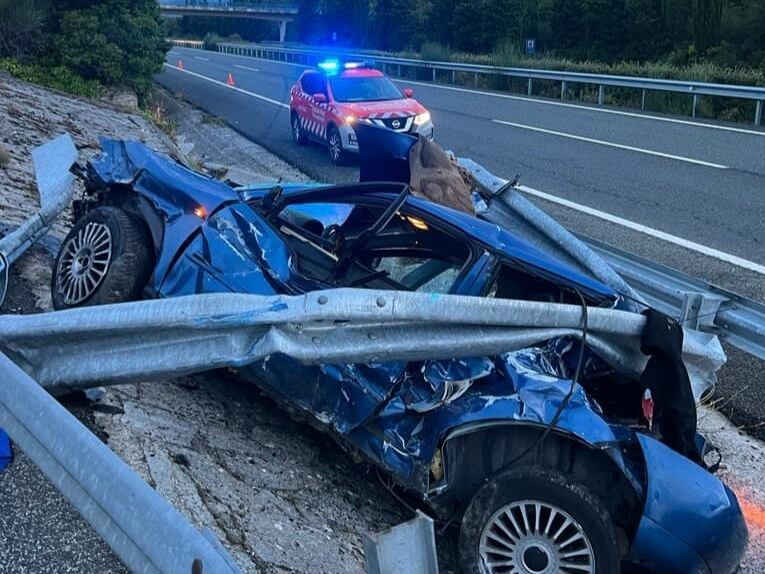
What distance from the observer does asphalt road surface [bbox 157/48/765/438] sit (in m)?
7.51

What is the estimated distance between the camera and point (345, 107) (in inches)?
522

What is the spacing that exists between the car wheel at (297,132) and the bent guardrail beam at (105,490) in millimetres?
12383

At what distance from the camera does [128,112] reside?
15.0 metres

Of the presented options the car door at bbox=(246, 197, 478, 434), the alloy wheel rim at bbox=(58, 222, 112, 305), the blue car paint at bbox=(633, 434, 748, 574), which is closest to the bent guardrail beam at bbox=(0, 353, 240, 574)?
the car door at bbox=(246, 197, 478, 434)

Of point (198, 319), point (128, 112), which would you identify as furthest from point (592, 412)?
point (128, 112)

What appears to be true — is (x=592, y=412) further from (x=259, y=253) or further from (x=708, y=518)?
(x=259, y=253)

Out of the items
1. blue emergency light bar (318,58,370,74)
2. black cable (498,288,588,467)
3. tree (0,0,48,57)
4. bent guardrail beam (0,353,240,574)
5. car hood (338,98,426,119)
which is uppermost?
tree (0,0,48,57)

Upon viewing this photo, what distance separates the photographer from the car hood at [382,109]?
43.0 feet

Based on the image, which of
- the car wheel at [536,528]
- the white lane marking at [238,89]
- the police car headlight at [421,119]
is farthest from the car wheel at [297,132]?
the car wheel at [536,528]

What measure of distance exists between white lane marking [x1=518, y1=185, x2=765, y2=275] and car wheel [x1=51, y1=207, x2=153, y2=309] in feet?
17.4

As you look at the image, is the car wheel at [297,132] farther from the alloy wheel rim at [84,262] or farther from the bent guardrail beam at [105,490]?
the bent guardrail beam at [105,490]

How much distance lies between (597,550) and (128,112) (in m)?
13.6

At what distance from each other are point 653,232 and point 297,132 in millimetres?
Result: 7926

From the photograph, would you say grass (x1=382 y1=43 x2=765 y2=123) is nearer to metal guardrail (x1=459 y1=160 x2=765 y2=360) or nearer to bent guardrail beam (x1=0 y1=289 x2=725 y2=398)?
metal guardrail (x1=459 y1=160 x2=765 y2=360)
